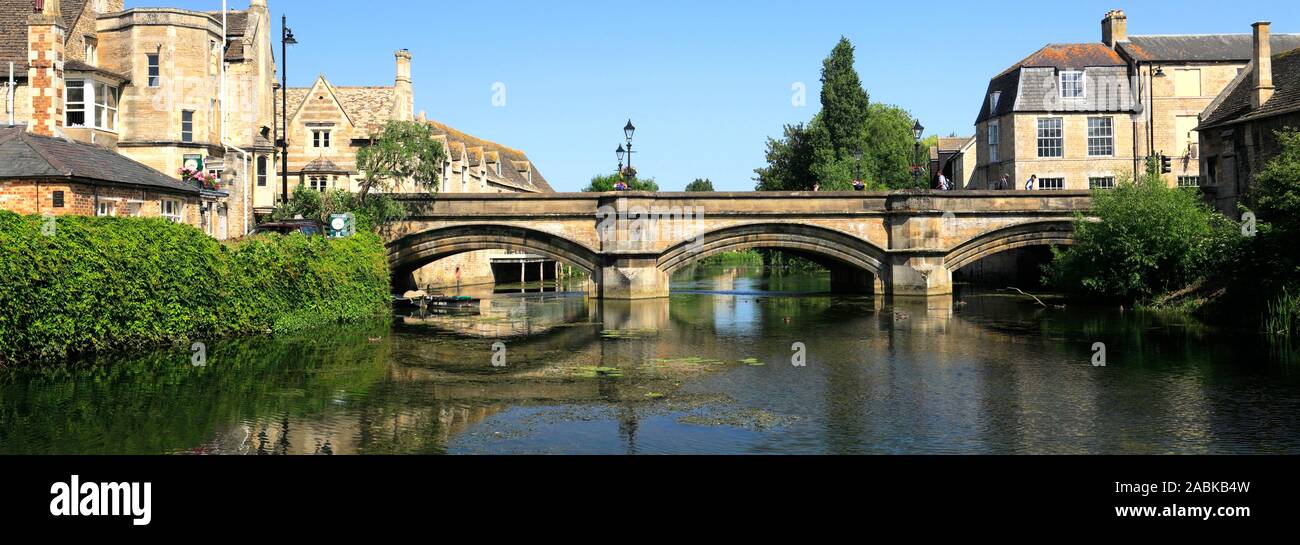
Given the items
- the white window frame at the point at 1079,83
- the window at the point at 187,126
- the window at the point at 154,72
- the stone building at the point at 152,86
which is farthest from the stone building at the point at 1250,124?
the window at the point at 154,72

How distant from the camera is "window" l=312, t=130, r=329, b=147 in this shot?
5366 centimetres

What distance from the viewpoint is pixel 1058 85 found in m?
50.7

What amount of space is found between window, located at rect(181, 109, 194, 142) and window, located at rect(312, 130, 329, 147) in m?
13.1

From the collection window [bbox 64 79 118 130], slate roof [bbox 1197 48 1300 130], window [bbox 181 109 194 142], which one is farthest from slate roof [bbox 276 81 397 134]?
slate roof [bbox 1197 48 1300 130]

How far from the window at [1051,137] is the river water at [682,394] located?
868 inches

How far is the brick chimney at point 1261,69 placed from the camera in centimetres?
3972

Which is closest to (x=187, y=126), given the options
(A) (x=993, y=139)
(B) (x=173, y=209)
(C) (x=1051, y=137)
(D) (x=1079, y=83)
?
(B) (x=173, y=209)

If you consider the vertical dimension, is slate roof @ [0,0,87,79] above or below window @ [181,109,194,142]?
above

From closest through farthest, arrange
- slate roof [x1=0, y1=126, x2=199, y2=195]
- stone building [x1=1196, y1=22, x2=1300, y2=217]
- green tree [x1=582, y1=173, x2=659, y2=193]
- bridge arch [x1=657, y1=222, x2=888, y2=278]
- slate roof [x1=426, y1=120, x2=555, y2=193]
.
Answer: slate roof [x1=0, y1=126, x2=199, y2=195] → stone building [x1=1196, y1=22, x2=1300, y2=217] → bridge arch [x1=657, y1=222, x2=888, y2=278] → slate roof [x1=426, y1=120, x2=555, y2=193] → green tree [x1=582, y1=173, x2=659, y2=193]

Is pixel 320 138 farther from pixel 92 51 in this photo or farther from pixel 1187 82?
pixel 1187 82

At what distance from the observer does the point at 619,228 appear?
1622 inches

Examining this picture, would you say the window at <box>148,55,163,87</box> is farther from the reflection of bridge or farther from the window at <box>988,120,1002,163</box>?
the window at <box>988,120,1002,163</box>
